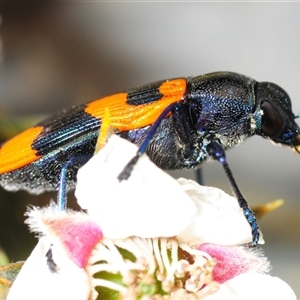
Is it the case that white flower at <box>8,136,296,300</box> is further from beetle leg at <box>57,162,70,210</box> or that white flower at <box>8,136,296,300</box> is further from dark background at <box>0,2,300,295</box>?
dark background at <box>0,2,300,295</box>

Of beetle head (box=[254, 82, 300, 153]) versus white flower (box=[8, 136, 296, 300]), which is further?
beetle head (box=[254, 82, 300, 153])

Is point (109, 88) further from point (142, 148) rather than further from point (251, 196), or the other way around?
point (142, 148)

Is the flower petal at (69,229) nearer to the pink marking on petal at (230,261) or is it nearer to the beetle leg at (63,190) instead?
the beetle leg at (63,190)

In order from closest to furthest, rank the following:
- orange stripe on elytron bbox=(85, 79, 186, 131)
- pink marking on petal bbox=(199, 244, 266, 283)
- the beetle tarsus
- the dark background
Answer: the beetle tarsus < pink marking on petal bbox=(199, 244, 266, 283) < orange stripe on elytron bbox=(85, 79, 186, 131) < the dark background

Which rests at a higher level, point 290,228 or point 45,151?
point 45,151

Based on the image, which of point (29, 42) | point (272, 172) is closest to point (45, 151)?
point (272, 172)

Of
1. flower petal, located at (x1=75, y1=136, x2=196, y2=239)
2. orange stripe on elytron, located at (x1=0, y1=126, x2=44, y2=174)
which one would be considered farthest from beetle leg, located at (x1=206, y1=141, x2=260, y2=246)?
orange stripe on elytron, located at (x1=0, y1=126, x2=44, y2=174)

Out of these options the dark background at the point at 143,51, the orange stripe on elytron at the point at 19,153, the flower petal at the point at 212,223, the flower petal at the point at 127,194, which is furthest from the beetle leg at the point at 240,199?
the dark background at the point at 143,51
